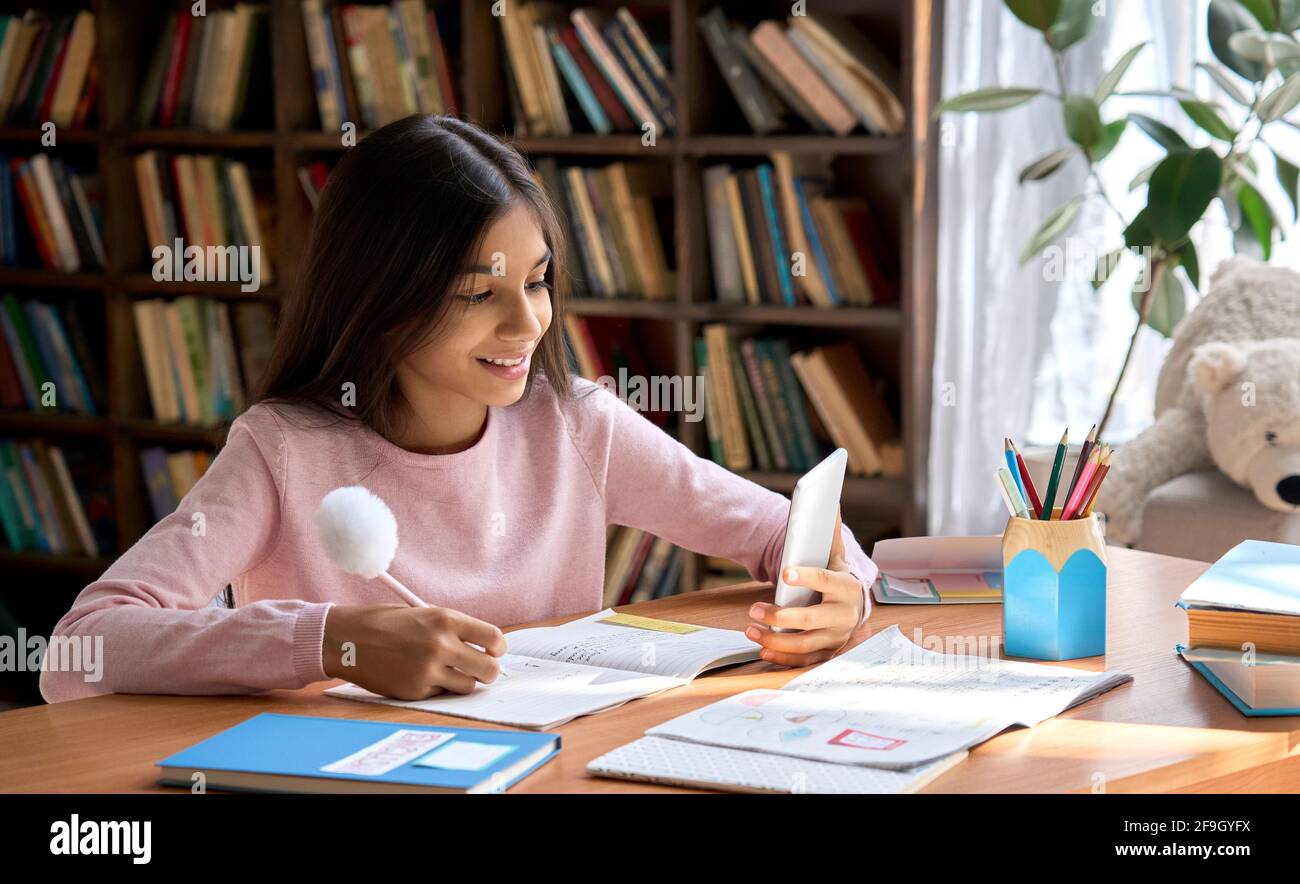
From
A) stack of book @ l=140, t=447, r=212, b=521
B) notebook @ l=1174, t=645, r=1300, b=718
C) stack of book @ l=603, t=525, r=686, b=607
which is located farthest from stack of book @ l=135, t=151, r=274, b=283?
A: notebook @ l=1174, t=645, r=1300, b=718

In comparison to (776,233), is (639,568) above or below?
below

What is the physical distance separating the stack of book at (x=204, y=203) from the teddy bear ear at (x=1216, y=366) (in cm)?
207

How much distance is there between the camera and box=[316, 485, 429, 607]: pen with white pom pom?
1.15 meters

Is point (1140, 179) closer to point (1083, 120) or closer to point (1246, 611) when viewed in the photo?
point (1083, 120)

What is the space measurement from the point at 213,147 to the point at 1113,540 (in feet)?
7.39

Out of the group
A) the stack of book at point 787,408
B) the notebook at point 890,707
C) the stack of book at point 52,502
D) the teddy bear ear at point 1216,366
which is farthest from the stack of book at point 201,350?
the notebook at point 890,707

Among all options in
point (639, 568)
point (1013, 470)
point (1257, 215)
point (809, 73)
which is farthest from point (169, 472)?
point (1013, 470)

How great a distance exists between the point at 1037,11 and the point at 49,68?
2.33m

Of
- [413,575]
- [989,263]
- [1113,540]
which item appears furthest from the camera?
[989,263]

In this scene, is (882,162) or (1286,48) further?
(882,162)

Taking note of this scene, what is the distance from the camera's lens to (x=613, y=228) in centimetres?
303

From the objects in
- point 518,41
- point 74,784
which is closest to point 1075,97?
point 518,41

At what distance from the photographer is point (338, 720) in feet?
3.58
